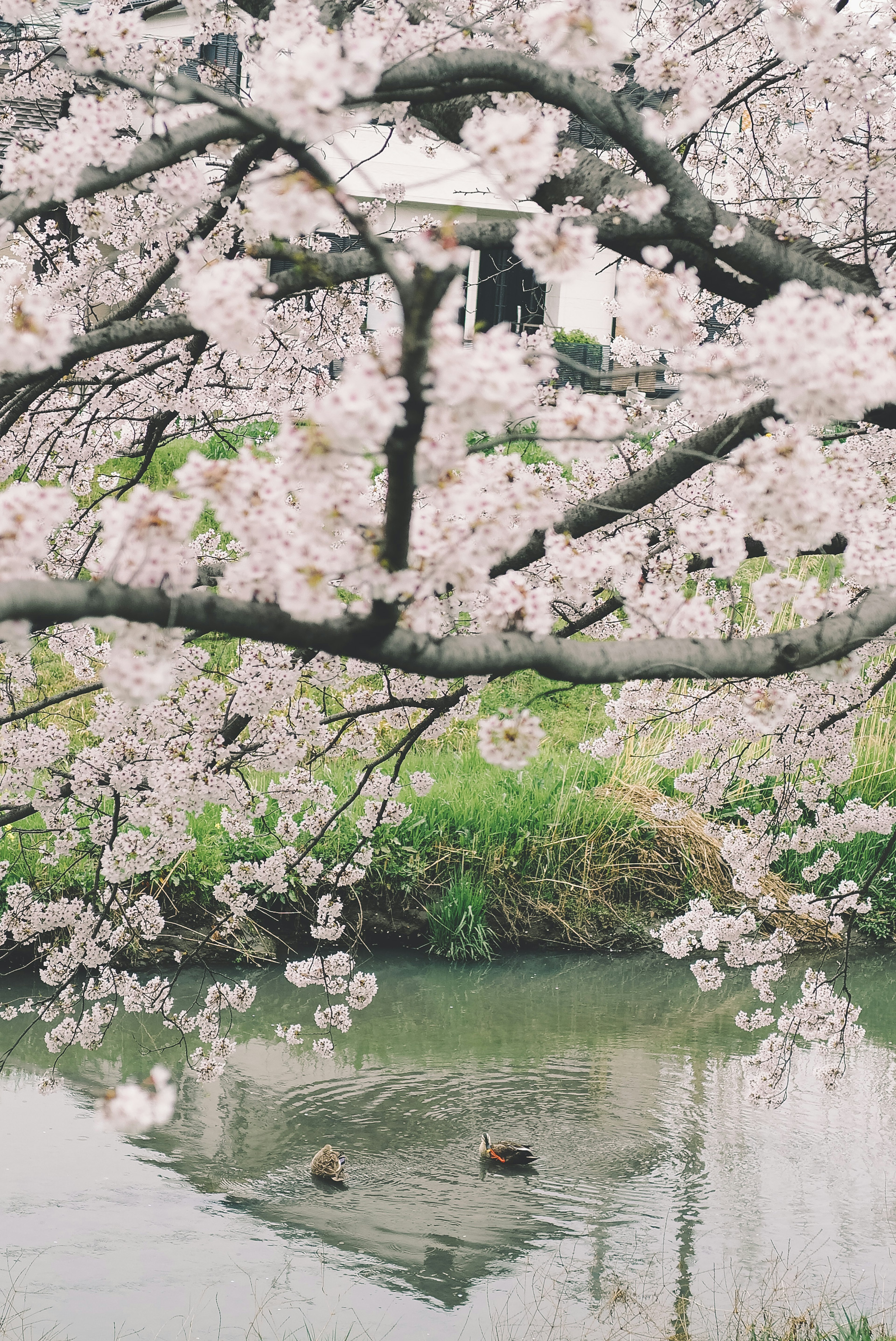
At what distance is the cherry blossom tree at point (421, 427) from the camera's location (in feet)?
4.87

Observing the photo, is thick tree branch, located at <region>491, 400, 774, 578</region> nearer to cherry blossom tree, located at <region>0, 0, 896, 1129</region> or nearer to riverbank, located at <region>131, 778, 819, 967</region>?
cherry blossom tree, located at <region>0, 0, 896, 1129</region>

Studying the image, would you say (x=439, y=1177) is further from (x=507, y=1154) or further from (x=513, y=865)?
(x=513, y=865)

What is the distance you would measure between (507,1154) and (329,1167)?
0.70 metres

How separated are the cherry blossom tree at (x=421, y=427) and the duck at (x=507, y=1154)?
936 mm

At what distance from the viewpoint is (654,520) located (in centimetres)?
374

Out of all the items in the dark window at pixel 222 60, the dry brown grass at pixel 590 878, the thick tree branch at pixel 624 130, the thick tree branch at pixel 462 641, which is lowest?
the thick tree branch at pixel 462 641

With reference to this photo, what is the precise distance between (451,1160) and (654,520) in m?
2.71

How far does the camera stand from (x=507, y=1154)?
4.62 m

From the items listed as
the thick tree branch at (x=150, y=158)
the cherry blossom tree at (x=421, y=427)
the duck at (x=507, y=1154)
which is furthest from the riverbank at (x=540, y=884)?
the thick tree branch at (x=150, y=158)

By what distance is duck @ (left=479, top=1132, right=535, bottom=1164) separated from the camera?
15.2ft

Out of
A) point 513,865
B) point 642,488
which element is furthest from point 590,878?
point 642,488

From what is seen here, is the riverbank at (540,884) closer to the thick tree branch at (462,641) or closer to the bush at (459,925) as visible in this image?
the bush at (459,925)

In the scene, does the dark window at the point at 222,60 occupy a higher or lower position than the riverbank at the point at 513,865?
higher

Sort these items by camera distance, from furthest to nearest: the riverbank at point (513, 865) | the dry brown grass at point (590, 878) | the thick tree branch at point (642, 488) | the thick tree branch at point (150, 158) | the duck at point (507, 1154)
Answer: the dry brown grass at point (590, 878) → the riverbank at point (513, 865) → the duck at point (507, 1154) → the thick tree branch at point (642, 488) → the thick tree branch at point (150, 158)
